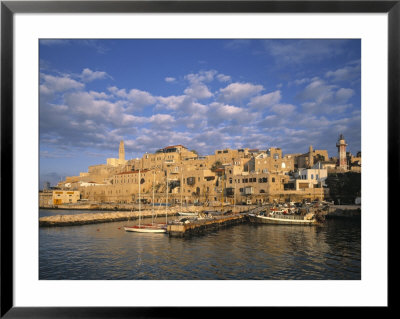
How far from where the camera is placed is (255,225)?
30.8 ft

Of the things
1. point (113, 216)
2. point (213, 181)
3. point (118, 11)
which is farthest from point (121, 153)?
point (213, 181)

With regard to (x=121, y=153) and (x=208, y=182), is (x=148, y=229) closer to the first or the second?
(x=121, y=153)

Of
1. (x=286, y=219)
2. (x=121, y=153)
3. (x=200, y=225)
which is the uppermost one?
(x=121, y=153)

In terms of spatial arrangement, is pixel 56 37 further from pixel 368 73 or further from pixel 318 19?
pixel 368 73

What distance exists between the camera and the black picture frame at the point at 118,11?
197 centimetres

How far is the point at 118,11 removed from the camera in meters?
2.05

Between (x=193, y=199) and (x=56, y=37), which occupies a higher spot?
(x=56, y=37)

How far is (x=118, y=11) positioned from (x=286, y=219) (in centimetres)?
911

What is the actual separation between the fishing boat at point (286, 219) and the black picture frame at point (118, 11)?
7460mm

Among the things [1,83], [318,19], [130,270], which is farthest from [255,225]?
[1,83]

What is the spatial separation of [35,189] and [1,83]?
86cm

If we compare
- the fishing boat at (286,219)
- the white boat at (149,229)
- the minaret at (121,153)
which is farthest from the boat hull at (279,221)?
the minaret at (121,153)

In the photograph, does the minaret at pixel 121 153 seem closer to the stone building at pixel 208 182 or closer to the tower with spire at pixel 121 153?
the tower with spire at pixel 121 153

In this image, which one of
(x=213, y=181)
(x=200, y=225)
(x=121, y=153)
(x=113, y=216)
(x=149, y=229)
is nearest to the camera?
(x=121, y=153)
